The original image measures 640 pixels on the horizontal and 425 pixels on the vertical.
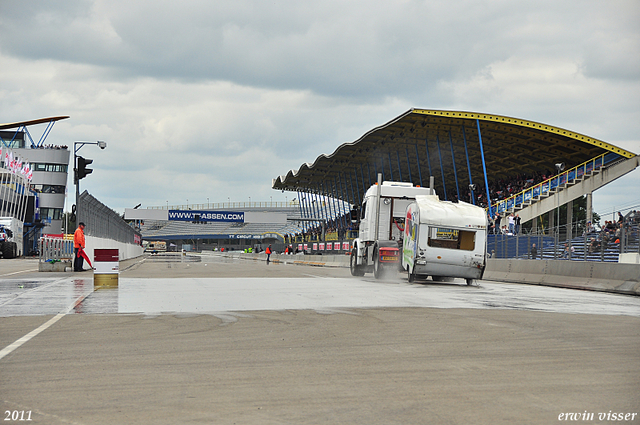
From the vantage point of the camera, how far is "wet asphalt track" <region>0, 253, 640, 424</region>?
16.4ft

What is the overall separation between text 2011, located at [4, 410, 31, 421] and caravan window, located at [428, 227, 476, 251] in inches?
694

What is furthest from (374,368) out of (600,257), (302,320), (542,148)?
(542,148)

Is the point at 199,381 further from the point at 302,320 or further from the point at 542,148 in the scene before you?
the point at 542,148

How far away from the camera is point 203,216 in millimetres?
106375

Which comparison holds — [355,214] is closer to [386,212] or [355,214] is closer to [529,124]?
[386,212]

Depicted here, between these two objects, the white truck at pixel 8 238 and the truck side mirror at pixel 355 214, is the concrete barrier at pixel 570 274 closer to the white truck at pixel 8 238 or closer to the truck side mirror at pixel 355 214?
the truck side mirror at pixel 355 214

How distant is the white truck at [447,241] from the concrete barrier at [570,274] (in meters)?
2.76

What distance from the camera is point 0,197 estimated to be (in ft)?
259

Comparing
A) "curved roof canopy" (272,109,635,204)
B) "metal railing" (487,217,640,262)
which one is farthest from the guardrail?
"metal railing" (487,217,640,262)

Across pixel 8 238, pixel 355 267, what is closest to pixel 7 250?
pixel 8 238

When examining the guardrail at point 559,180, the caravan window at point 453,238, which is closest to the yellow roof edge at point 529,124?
the guardrail at point 559,180

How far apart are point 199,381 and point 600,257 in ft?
59.4

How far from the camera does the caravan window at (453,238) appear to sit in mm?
21627

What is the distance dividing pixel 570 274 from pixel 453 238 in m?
3.83
